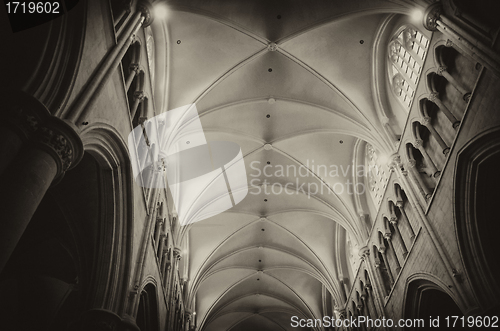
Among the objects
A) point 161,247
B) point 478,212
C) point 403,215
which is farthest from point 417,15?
point 161,247

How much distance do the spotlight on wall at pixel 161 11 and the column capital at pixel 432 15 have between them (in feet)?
23.6

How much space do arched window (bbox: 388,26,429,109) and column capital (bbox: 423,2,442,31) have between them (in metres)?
1.16

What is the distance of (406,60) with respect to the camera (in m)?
12.8

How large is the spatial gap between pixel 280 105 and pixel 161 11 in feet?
21.4

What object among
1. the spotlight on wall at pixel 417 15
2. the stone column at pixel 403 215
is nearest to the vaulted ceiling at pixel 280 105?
the spotlight on wall at pixel 417 15

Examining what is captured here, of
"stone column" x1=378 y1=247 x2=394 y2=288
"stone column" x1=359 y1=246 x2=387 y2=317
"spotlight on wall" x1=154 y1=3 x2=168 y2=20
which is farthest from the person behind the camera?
"stone column" x1=359 y1=246 x2=387 y2=317

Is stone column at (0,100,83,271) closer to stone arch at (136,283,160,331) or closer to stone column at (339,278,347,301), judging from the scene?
stone arch at (136,283,160,331)

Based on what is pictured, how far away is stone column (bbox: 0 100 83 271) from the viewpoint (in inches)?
176

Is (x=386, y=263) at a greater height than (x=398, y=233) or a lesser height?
lesser

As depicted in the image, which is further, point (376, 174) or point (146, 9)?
point (376, 174)

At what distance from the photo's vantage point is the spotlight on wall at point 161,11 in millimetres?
11228

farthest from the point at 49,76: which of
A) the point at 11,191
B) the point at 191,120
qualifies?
the point at 191,120

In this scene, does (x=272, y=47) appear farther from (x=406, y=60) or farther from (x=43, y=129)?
(x=43, y=129)

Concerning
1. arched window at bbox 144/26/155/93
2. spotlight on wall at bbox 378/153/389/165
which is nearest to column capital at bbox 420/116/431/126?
spotlight on wall at bbox 378/153/389/165
